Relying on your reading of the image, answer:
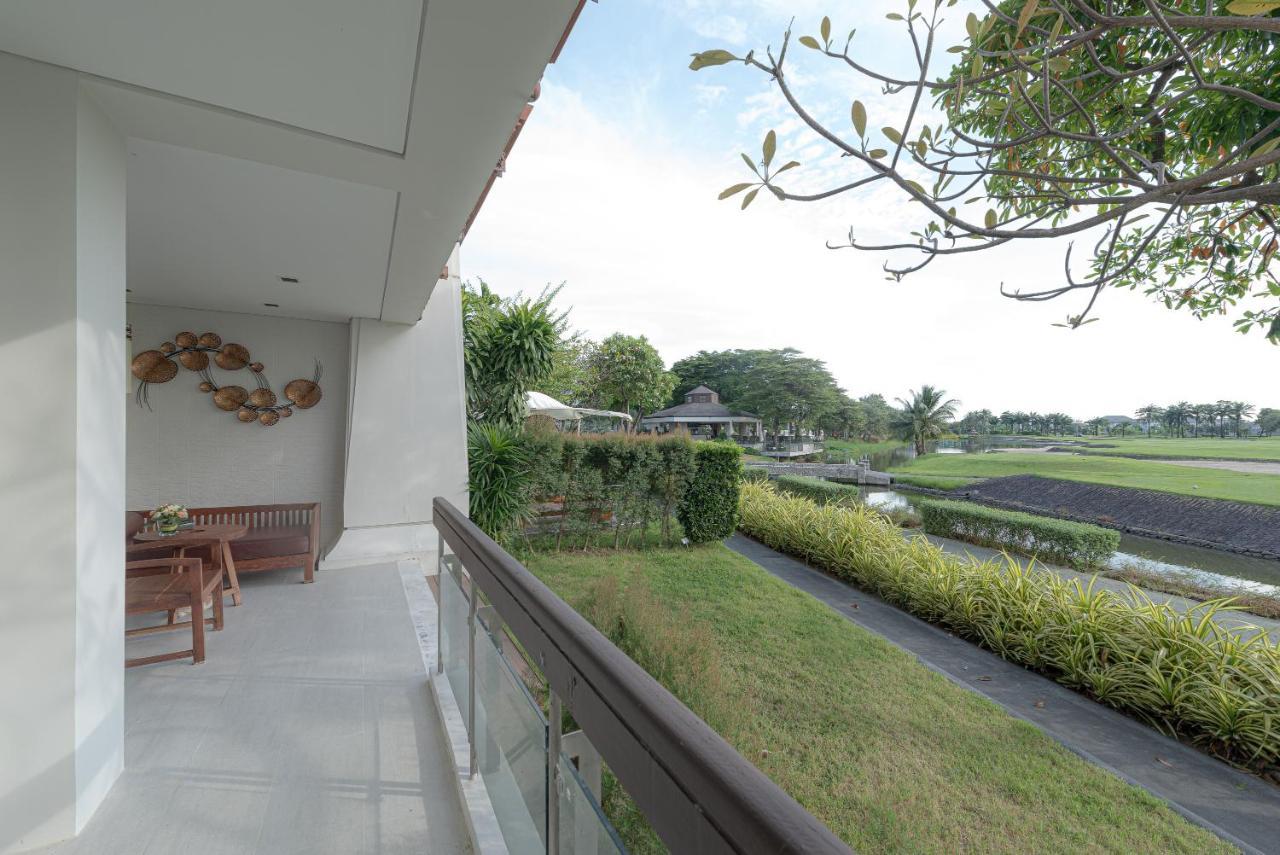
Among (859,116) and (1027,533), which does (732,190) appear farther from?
(1027,533)

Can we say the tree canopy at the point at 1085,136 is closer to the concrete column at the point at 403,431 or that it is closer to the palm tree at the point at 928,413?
the concrete column at the point at 403,431

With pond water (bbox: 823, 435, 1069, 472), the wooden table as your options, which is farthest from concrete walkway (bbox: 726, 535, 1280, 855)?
pond water (bbox: 823, 435, 1069, 472)

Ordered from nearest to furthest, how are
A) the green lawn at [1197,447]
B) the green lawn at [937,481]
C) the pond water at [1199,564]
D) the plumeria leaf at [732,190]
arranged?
the plumeria leaf at [732,190] < the pond water at [1199,564] < the green lawn at [1197,447] < the green lawn at [937,481]

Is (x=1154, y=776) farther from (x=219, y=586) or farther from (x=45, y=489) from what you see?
(x=219, y=586)

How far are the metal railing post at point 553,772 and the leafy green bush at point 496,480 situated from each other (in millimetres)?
4856

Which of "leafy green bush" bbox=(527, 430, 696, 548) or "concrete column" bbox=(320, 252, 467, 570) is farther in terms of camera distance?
"leafy green bush" bbox=(527, 430, 696, 548)

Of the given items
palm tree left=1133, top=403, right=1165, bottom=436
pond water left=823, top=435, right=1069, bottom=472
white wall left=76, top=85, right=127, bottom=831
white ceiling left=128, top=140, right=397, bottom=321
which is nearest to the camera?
white wall left=76, top=85, right=127, bottom=831

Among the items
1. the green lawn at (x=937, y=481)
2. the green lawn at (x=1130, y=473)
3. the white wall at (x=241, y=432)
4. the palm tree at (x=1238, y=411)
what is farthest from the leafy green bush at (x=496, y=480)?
the palm tree at (x=1238, y=411)

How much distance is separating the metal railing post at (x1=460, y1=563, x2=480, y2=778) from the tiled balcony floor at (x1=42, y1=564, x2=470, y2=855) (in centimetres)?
21

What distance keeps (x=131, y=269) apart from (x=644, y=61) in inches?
150

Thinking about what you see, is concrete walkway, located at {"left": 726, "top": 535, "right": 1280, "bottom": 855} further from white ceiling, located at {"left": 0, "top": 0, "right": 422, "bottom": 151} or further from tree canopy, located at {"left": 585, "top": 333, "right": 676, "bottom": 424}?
tree canopy, located at {"left": 585, "top": 333, "right": 676, "bottom": 424}

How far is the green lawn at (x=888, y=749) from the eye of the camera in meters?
2.25

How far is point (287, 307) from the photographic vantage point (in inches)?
186

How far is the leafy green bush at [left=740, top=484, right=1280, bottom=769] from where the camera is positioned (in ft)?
9.77
